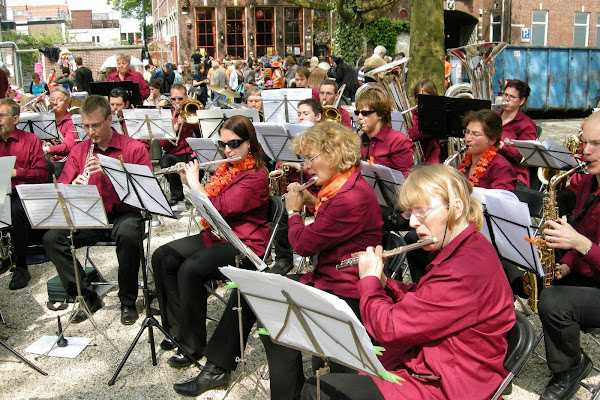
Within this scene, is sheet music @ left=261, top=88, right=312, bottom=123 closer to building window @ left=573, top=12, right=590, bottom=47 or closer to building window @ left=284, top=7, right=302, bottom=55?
building window @ left=573, top=12, right=590, bottom=47

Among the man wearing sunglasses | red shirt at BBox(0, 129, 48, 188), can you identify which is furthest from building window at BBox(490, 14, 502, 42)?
red shirt at BBox(0, 129, 48, 188)

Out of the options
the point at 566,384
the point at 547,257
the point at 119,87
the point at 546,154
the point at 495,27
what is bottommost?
the point at 566,384

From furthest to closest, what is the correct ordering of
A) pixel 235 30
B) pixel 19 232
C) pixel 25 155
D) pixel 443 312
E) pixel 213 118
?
1. pixel 235 30
2. pixel 213 118
3. pixel 25 155
4. pixel 19 232
5. pixel 443 312

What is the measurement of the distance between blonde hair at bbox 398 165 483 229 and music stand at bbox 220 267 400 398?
548mm

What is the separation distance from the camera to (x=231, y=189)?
3941 mm

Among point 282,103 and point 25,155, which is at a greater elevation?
point 282,103

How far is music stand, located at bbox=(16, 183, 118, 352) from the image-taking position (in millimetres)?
4074

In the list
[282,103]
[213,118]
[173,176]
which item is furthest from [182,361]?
[173,176]

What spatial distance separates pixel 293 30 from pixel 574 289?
29523 millimetres

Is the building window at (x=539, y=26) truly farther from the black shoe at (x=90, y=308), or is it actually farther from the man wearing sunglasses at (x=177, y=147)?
the black shoe at (x=90, y=308)

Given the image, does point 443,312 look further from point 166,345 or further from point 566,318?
point 166,345

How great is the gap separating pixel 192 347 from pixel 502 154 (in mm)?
2663

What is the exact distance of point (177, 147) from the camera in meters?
7.93

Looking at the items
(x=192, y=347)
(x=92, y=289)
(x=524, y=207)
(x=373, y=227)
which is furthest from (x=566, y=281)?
(x=92, y=289)
